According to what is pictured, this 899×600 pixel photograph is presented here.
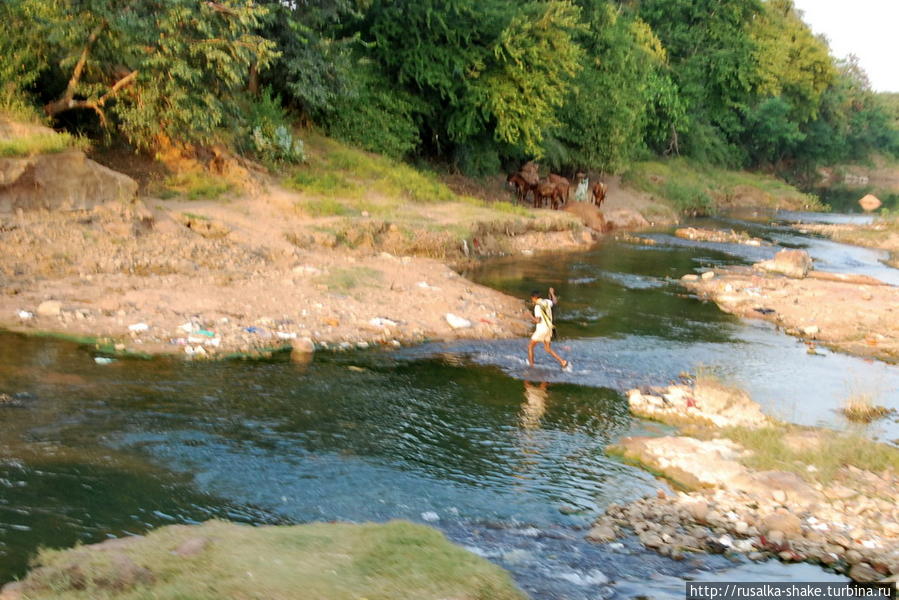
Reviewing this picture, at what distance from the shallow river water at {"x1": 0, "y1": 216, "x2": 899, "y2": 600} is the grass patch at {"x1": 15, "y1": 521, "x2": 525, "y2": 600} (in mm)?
682

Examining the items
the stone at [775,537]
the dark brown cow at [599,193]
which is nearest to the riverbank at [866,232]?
the dark brown cow at [599,193]

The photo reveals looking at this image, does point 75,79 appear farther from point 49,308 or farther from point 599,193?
point 599,193

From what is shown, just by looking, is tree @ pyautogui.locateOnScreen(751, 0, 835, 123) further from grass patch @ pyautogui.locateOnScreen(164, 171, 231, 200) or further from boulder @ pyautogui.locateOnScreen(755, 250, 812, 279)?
grass patch @ pyautogui.locateOnScreen(164, 171, 231, 200)

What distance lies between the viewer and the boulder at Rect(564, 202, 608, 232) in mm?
28422

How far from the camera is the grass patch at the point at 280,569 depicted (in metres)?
4.72

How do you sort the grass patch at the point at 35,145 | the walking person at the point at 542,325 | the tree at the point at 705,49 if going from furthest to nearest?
the tree at the point at 705,49, the grass patch at the point at 35,145, the walking person at the point at 542,325

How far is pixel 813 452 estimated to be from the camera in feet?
27.6

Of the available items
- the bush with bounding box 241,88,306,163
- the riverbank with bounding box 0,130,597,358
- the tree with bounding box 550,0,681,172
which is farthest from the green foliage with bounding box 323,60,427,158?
the tree with bounding box 550,0,681,172

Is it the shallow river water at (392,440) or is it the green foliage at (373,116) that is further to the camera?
the green foliage at (373,116)

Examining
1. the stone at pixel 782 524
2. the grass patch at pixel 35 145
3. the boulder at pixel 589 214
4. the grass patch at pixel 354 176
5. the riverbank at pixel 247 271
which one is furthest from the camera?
the boulder at pixel 589 214

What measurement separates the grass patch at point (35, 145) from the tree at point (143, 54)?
2.04m

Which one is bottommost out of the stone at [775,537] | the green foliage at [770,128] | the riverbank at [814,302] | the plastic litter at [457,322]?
the stone at [775,537]

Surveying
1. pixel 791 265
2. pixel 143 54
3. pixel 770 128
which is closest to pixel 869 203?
pixel 770 128

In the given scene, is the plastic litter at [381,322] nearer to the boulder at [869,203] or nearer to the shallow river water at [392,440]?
the shallow river water at [392,440]
